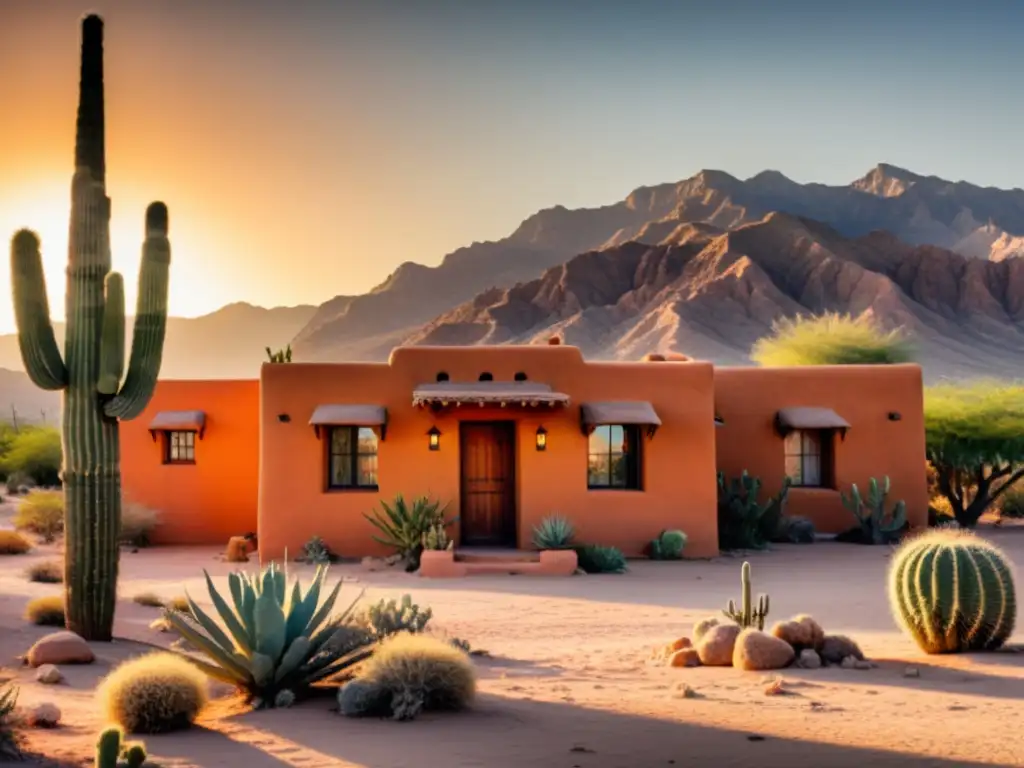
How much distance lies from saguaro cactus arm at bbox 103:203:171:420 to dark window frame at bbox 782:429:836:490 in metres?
13.1

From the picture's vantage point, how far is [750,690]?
28.2 feet

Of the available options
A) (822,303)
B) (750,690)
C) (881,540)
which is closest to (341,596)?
(750,690)

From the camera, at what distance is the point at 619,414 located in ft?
60.6

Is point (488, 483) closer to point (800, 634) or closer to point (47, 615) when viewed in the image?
point (47, 615)

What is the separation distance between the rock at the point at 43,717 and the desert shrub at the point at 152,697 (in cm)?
30

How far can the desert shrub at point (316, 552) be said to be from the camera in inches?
721

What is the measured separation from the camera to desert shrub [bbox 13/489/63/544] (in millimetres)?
21766

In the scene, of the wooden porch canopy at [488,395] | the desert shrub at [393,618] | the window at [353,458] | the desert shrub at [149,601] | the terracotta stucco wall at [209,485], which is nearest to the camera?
the desert shrub at [393,618]

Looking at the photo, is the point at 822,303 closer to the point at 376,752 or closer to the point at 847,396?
the point at 847,396

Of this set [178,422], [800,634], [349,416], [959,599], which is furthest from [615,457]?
[959,599]

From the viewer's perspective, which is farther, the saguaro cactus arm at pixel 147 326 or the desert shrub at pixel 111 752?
the saguaro cactus arm at pixel 147 326

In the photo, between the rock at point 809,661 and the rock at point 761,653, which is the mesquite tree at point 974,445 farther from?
the rock at point 761,653

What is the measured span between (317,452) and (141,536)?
4.67 metres

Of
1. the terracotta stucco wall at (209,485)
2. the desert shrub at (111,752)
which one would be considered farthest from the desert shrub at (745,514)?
the desert shrub at (111,752)
